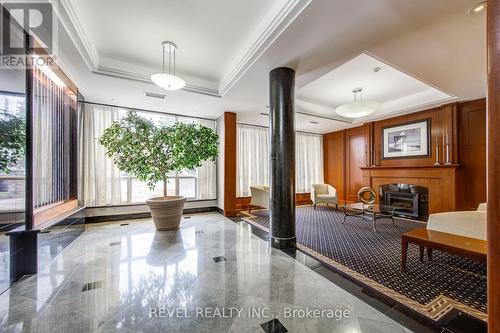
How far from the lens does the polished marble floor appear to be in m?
1.45

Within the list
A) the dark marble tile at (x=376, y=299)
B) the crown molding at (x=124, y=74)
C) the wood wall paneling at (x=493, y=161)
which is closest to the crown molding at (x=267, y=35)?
the crown molding at (x=124, y=74)

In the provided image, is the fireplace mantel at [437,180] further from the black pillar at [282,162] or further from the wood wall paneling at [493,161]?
the wood wall paneling at [493,161]

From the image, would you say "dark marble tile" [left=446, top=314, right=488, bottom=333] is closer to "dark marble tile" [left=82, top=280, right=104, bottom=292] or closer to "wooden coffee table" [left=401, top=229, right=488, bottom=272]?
"wooden coffee table" [left=401, top=229, right=488, bottom=272]

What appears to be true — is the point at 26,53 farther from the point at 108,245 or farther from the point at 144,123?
the point at 108,245

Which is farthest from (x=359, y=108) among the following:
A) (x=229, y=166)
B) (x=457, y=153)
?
(x=229, y=166)

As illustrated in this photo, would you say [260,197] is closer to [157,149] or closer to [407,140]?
[157,149]

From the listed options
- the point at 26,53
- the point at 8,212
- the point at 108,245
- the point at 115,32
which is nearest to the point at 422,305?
the point at 108,245

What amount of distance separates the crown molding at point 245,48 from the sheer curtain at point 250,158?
103 inches

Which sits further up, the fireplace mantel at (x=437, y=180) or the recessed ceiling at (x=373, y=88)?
the recessed ceiling at (x=373, y=88)

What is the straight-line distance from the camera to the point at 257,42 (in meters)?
2.57

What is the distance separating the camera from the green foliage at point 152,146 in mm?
3465

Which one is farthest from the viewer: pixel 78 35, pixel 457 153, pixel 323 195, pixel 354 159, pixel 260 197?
pixel 354 159

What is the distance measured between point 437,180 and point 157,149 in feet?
20.2

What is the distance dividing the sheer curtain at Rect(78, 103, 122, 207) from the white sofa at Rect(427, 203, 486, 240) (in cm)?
582
